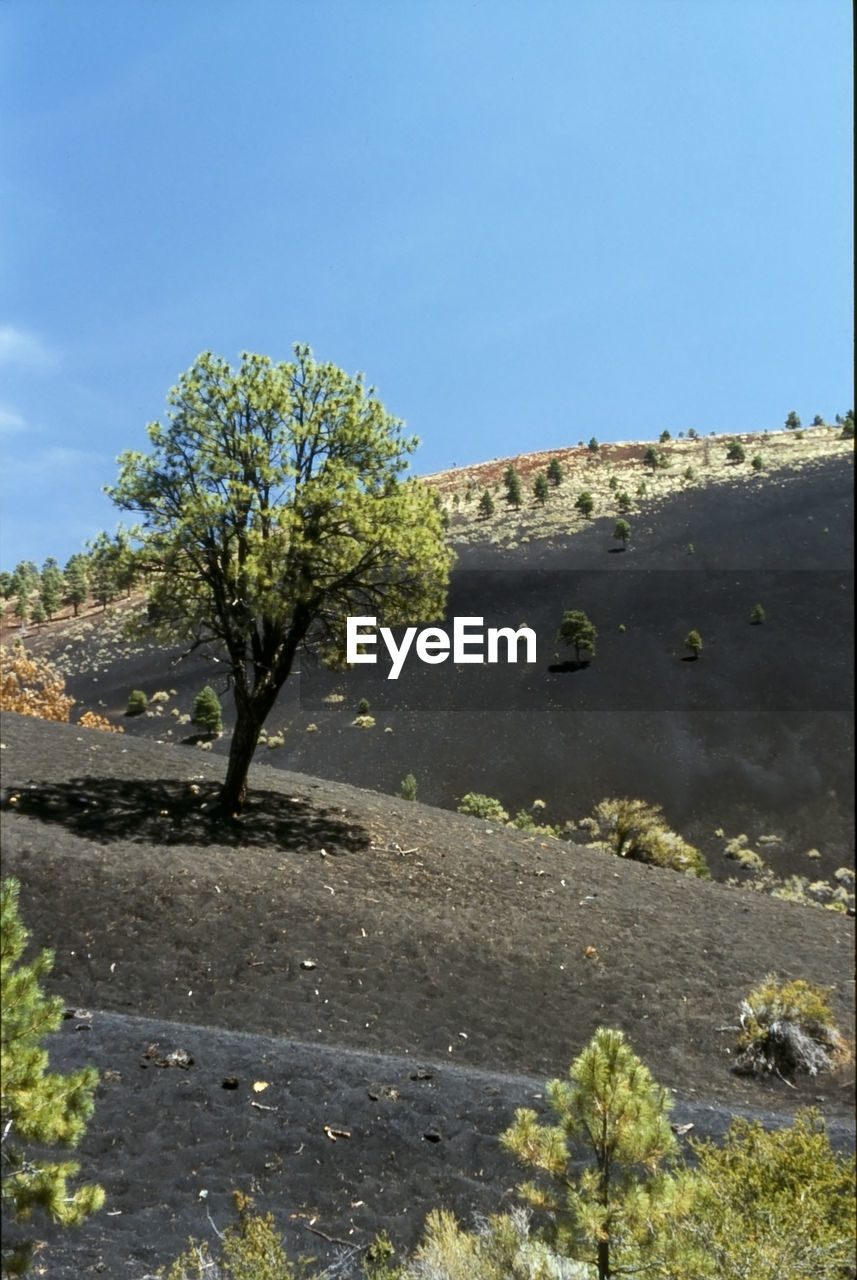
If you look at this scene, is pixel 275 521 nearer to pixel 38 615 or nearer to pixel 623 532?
pixel 623 532

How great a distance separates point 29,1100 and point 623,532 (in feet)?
128

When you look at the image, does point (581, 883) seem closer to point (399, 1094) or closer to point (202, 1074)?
point (399, 1094)

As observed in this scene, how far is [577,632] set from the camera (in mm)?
30328

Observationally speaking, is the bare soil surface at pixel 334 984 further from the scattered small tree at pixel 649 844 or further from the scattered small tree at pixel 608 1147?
the scattered small tree at pixel 649 844

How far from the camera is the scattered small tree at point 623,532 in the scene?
3925 centimetres

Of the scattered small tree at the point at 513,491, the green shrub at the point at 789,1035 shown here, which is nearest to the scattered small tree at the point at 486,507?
the scattered small tree at the point at 513,491

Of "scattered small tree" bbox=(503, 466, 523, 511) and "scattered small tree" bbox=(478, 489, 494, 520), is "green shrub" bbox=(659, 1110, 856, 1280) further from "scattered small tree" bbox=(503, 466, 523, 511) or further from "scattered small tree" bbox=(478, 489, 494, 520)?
"scattered small tree" bbox=(503, 466, 523, 511)

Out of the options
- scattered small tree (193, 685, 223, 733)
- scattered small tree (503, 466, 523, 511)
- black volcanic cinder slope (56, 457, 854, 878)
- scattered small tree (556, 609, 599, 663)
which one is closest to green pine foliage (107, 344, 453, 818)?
black volcanic cinder slope (56, 457, 854, 878)

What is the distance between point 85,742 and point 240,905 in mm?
4782

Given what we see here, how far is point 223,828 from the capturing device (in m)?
8.27

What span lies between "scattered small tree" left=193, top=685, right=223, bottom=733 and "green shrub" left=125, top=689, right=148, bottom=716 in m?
4.10

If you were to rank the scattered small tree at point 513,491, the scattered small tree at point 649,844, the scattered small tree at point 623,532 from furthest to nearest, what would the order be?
the scattered small tree at point 513,491 < the scattered small tree at point 623,532 < the scattered small tree at point 649,844

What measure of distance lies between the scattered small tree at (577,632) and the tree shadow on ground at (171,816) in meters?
→ 21.7

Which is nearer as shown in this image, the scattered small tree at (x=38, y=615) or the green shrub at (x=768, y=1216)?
the green shrub at (x=768, y=1216)
